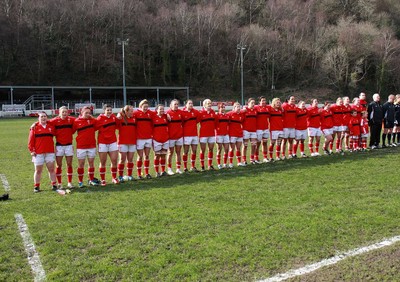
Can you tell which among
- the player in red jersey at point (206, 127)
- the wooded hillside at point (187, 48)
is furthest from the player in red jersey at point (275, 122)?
the wooded hillside at point (187, 48)

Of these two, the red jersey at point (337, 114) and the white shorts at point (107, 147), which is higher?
the red jersey at point (337, 114)

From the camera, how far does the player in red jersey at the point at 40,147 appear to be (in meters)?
8.95

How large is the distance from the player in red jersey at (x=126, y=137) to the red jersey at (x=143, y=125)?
0.41ft

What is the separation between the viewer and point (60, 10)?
64.0 m

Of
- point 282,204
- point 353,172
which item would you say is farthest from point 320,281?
point 353,172

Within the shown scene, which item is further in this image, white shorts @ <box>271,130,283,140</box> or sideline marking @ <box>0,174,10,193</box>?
white shorts @ <box>271,130,283,140</box>

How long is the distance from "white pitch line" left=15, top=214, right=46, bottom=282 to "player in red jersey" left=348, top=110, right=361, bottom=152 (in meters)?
11.9

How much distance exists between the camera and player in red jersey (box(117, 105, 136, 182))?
996 cm

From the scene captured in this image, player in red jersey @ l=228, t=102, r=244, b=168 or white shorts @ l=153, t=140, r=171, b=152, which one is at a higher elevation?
player in red jersey @ l=228, t=102, r=244, b=168

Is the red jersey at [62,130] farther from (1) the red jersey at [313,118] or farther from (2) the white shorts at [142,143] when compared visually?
(1) the red jersey at [313,118]

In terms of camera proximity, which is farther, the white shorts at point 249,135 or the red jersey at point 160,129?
the white shorts at point 249,135

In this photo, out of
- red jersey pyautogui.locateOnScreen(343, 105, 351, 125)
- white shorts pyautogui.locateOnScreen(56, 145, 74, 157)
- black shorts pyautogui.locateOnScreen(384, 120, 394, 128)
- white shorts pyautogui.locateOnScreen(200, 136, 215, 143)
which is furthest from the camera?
black shorts pyautogui.locateOnScreen(384, 120, 394, 128)

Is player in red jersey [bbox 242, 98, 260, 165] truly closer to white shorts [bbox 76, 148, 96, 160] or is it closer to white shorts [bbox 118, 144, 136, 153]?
white shorts [bbox 118, 144, 136, 153]

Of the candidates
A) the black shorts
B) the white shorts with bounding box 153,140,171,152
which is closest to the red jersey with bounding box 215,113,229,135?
the white shorts with bounding box 153,140,171,152
